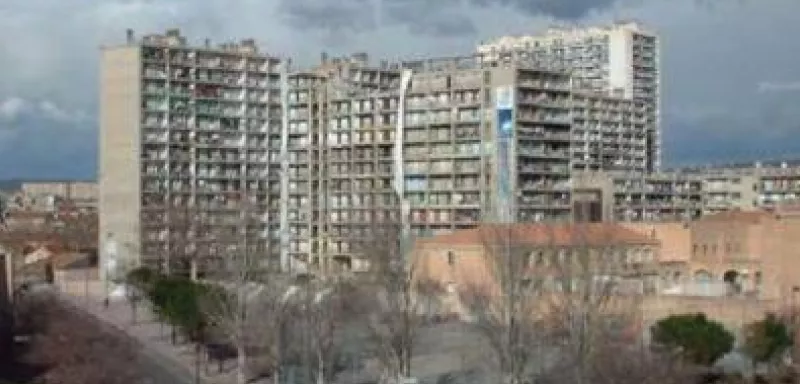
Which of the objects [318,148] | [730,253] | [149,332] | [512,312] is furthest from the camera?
[318,148]

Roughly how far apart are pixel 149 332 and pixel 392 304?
64.8 ft

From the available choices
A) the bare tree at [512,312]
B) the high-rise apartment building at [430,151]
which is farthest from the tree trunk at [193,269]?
the bare tree at [512,312]

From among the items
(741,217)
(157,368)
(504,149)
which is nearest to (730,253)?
(741,217)

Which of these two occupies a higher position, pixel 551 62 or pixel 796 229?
pixel 551 62

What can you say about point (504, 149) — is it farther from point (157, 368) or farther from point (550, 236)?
point (157, 368)

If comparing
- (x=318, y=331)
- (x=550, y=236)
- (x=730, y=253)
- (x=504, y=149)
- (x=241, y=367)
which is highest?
(x=504, y=149)

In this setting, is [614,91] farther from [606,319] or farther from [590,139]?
[606,319]

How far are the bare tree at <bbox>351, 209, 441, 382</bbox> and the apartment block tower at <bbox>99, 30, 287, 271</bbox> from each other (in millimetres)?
26381

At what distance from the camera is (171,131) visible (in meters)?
75.2

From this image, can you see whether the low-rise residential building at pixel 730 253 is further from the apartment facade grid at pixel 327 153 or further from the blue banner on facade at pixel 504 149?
the apartment facade grid at pixel 327 153

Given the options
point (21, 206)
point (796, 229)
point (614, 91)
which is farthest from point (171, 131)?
point (21, 206)

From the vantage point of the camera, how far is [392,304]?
41.4 meters

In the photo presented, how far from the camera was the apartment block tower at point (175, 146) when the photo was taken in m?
74.2

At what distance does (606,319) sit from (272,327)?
11363mm
